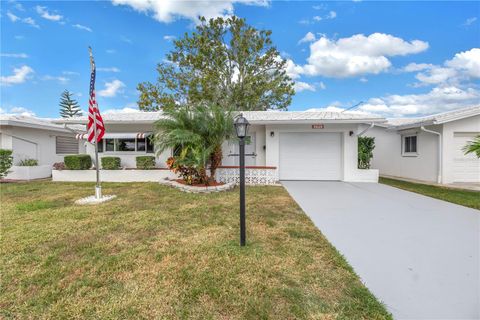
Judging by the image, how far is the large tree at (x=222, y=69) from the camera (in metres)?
21.4

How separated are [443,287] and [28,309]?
5.15 meters

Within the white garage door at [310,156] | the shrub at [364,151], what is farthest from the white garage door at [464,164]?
the white garage door at [310,156]

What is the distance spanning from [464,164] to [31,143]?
25.1 m

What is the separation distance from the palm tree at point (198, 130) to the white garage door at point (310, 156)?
4233mm

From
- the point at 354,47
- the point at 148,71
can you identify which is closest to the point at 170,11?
the point at 148,71

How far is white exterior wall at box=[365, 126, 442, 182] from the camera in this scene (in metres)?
12.3

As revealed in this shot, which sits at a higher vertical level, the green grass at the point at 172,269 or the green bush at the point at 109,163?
the green bush at the point at 109,163

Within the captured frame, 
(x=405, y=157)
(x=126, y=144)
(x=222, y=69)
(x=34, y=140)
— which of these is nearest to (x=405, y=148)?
(x=405, y=157)

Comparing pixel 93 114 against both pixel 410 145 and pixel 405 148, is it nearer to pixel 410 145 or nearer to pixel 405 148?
pixel 410 145

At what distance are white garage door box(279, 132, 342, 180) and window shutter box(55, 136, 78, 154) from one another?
1572cm

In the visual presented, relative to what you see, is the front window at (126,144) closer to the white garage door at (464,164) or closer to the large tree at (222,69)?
the large tree at (222,69)

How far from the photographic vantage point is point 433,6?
1012cm

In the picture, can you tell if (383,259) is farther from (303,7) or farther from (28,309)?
(303,7)

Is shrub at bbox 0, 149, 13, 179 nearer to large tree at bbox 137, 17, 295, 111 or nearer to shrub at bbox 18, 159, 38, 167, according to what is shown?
shrub at bbox 18, 159, 38, 167
